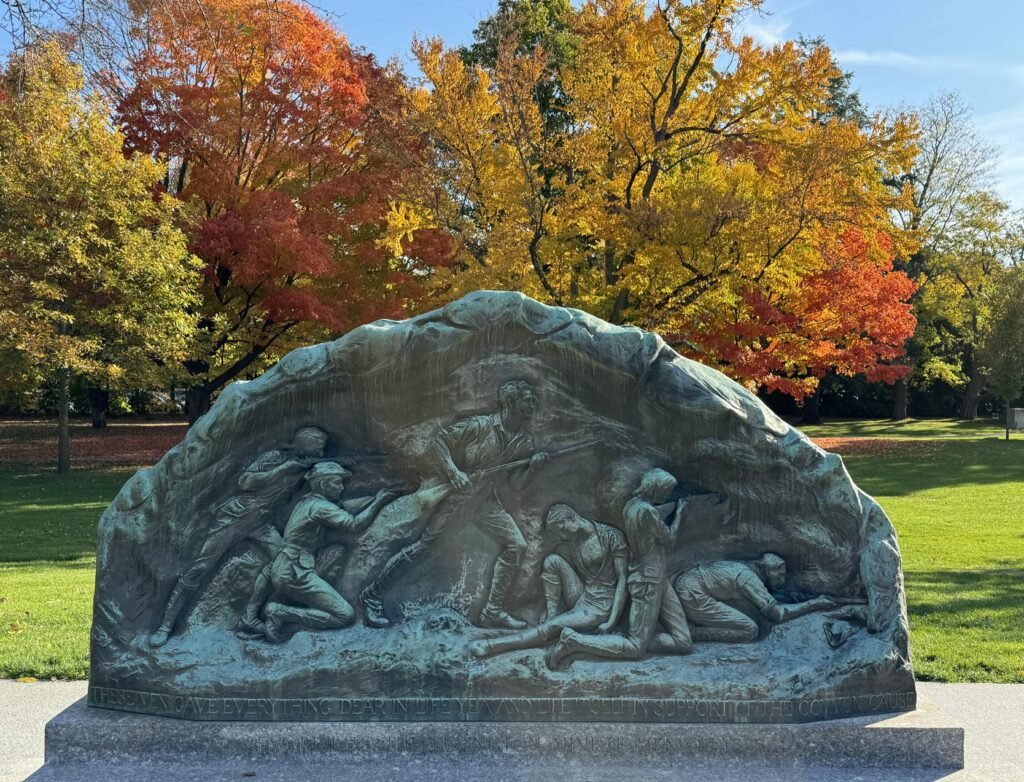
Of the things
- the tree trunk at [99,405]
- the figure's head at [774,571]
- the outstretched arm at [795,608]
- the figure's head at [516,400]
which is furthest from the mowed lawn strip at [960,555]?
the tree trunk at [99,405]

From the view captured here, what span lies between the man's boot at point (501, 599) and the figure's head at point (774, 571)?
110 cm

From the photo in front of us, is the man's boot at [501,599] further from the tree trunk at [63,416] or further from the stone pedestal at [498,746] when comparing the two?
the tree trunk at [63,416]

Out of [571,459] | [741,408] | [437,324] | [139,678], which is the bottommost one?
[139,678]

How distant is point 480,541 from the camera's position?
388 cm

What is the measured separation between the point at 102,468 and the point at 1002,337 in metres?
22.3

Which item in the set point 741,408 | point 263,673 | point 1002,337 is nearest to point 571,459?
point 741,408

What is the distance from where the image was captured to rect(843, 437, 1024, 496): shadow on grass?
15.1 metres

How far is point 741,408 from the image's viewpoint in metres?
3.81

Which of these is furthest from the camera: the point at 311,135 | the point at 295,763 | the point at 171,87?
the point at 311,135

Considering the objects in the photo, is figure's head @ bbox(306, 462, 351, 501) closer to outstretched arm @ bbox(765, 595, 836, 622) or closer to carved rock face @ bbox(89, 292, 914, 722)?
carved rock face @ bbox(89, 292, 914, 722)

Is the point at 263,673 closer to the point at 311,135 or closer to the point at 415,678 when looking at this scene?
the point at 415,678

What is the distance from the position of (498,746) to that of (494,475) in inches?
45.2

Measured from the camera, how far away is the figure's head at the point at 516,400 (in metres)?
3.79

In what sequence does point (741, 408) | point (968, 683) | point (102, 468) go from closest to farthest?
point (741, 408)
point (968, 683)
point (102, 468)
